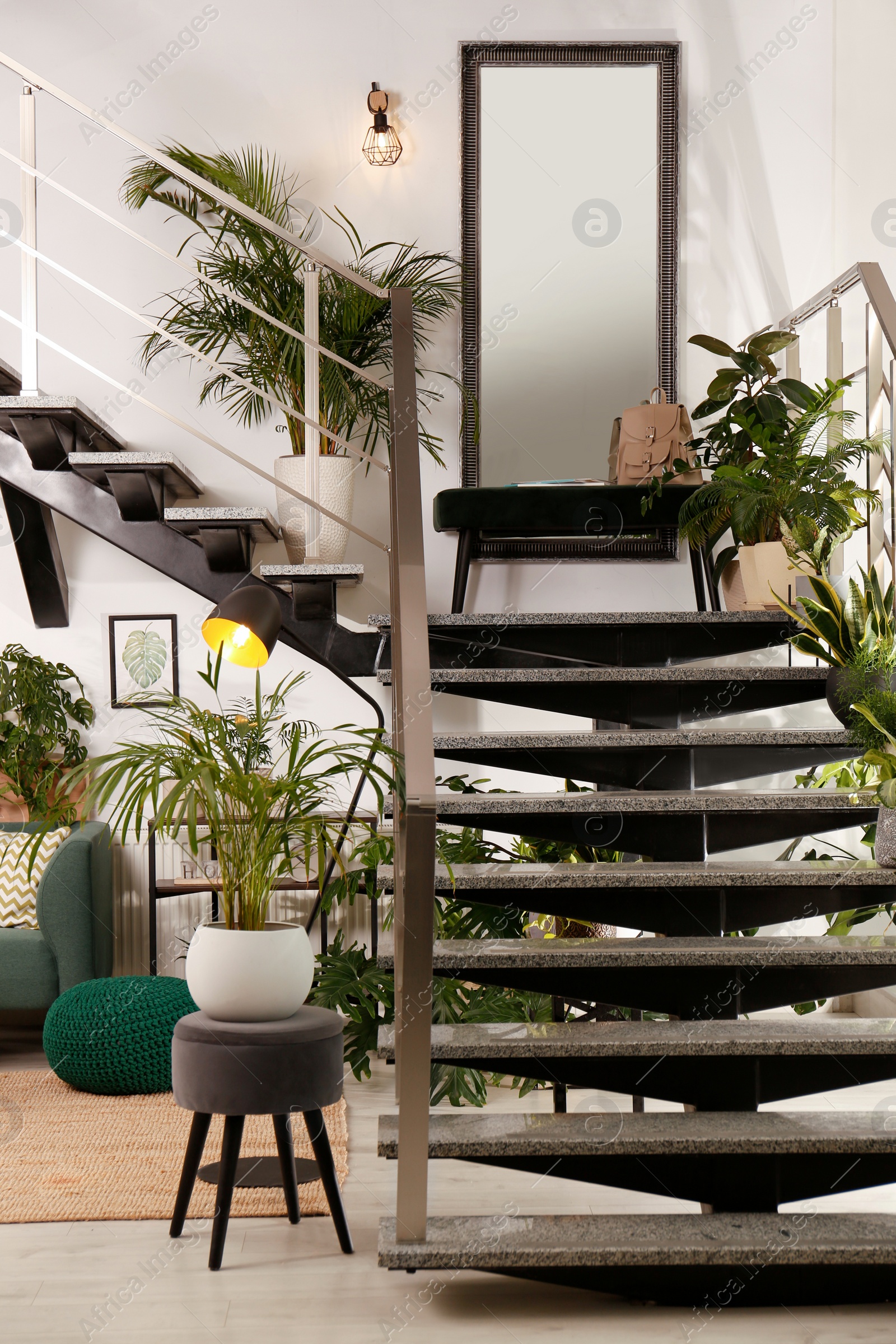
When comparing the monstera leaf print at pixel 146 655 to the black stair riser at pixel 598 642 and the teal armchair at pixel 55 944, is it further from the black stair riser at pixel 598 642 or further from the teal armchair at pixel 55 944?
the black stair riser at pixel 598 642

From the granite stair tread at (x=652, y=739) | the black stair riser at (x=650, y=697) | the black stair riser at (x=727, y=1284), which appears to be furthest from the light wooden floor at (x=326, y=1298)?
the black stair riser at (x=650, y=697)

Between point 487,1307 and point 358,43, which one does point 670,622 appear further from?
point 358,43

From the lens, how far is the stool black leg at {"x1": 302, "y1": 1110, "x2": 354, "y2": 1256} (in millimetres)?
2373

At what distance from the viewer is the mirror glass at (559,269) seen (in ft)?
14.8

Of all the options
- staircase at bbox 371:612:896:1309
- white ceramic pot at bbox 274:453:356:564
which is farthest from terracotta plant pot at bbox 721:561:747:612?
white ceramic pot at bbox 274:453:356:564

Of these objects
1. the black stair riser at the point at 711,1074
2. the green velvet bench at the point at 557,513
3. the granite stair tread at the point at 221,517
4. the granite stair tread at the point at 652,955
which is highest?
the green velvet bench at the point at 557,513

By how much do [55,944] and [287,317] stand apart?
225 centimetres

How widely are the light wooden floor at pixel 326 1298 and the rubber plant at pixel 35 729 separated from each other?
196 cm

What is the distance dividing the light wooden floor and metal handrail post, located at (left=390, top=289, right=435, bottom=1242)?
225mm

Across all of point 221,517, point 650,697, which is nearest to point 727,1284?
point 650,697

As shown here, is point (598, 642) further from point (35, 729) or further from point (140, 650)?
point (35, 729)

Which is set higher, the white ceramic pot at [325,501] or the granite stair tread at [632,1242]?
the white ceramic pot at [325,501]

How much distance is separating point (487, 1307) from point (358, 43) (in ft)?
14.0

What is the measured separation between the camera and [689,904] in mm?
2457
